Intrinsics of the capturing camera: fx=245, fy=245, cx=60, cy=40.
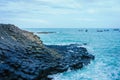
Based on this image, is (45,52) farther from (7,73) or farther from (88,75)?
(7,73)

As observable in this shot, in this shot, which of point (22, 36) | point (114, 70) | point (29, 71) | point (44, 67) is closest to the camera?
point (29, 71)

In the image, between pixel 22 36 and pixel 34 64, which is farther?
pixel 22 36

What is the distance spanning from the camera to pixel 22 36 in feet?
142

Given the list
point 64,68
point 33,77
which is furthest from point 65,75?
point 33,77

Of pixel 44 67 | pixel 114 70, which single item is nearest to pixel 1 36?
pixel 44 67

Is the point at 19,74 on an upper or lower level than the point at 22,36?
lower

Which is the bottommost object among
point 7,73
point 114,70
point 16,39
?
point 114,70

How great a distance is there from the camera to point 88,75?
32.5 m

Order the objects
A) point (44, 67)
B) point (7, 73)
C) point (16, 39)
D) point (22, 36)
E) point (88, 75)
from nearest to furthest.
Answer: point (7, 73)
point (44, 67)
point (88, 75)
point (16, 39)
point (22, 36)

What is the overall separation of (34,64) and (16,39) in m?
11.2

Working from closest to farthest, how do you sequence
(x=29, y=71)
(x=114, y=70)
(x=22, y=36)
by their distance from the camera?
(x=29, y=71), (x=114, y=70), (x=22, y=36)

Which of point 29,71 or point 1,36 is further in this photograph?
point 1,36

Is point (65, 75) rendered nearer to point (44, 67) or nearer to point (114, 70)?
point (44, 67)

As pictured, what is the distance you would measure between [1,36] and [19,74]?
12557 millimetres
